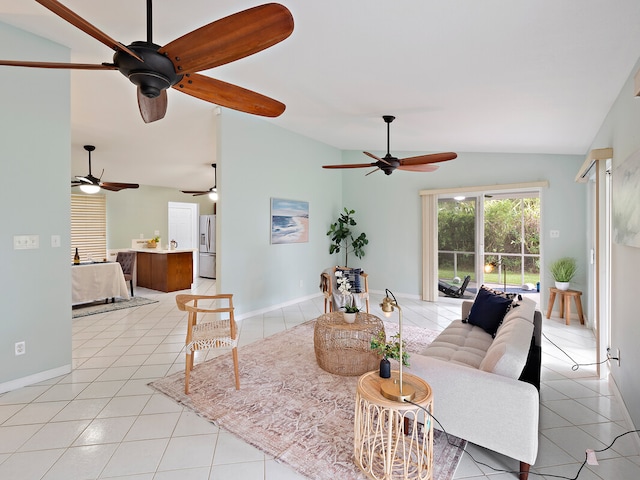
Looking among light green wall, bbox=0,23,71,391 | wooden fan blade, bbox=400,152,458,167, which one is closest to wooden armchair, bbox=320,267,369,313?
wooden fan blade, bbox=400,152,458,167

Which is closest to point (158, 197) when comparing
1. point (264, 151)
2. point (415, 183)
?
point (264, 151)

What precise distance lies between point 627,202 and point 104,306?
268 inches

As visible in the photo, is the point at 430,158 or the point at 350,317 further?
the point at 430,158

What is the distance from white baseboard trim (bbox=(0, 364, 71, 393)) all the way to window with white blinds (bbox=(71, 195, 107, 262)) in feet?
16.0

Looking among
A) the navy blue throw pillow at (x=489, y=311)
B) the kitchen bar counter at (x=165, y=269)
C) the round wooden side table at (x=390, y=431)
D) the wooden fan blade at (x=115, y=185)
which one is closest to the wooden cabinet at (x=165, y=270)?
the kitchen bar counter at (x=165, y=269)

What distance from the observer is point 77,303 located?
5426 mm

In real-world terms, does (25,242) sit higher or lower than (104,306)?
higher

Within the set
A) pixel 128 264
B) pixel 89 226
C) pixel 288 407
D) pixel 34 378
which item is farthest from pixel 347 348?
pixel 89 226

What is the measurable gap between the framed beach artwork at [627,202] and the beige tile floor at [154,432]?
1.27 meters

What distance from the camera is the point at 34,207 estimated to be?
2.76 meters

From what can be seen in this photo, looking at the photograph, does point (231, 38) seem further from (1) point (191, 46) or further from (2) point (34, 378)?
(2) point (34, 378)

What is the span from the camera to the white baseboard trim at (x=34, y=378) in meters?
2.63

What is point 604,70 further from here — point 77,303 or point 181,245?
point 181,245

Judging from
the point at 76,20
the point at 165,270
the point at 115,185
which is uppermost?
the point at 115,185
